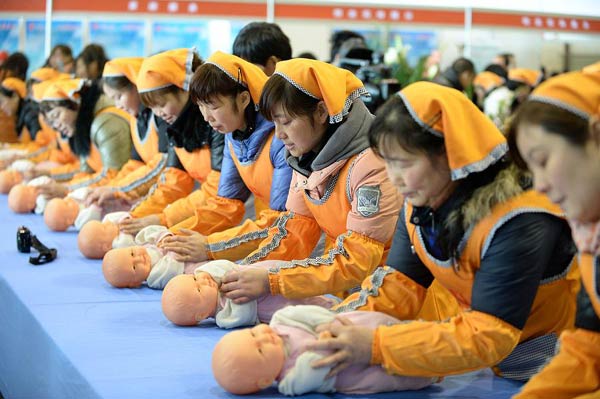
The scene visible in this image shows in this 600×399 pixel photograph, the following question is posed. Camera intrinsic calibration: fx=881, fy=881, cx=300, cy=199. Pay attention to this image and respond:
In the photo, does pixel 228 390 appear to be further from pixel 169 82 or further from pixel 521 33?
pixel 521 33

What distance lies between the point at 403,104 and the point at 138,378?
0.86 m

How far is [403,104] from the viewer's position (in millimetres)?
1809

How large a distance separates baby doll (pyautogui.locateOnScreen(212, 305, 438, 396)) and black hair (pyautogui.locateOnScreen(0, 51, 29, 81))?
5990 mm

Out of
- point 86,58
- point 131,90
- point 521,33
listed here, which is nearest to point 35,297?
point 131,90

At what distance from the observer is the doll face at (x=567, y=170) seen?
1.41 metres

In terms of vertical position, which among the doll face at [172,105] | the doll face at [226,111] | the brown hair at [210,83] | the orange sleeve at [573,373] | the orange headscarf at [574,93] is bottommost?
the orange sleeve at [573,373]

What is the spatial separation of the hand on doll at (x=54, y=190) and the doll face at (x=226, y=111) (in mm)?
1939

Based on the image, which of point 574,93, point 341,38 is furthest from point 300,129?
point 341,38

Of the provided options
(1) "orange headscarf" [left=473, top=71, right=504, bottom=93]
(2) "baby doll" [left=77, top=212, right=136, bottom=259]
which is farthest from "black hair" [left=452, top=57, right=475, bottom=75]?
(2) "baby doll" [left=77, top=212, right=136, bottom=259]

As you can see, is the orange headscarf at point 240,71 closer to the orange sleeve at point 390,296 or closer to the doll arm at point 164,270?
the doll arm at point 164,270

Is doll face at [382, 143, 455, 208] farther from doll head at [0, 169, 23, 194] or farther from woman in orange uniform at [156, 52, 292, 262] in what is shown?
doll head at [0, 169, 23, 194]

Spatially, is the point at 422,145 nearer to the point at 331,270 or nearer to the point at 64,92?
the point at 331,270

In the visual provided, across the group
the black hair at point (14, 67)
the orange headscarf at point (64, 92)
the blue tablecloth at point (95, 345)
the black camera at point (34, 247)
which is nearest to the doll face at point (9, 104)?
the black hair at point (14, 67)

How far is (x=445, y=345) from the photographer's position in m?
1.76
